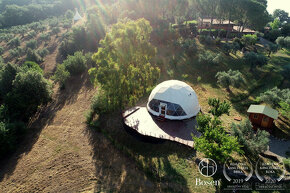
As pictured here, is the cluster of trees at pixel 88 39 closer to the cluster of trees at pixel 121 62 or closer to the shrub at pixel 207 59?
the cluster of trees at pixel 121 62

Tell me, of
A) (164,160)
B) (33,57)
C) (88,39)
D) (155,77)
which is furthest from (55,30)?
(164,160)

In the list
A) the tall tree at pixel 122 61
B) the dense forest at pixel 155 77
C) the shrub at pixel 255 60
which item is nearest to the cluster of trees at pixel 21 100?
the dense forest at pixel 155 77

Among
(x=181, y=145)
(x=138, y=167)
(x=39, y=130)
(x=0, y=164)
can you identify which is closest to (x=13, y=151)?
(x=0, y=164)

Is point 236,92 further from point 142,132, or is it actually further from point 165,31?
point 165,31

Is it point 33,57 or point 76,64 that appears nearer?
point 76,64

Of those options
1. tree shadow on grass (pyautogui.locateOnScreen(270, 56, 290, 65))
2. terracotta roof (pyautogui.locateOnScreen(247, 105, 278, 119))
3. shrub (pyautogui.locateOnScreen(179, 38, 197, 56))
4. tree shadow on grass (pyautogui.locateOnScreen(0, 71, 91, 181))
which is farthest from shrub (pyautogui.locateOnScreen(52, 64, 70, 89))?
tree shadow on grass (pyautogui.locateOnScreen(270, 56, 290, 65))

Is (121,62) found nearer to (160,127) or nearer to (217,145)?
(160,127)
